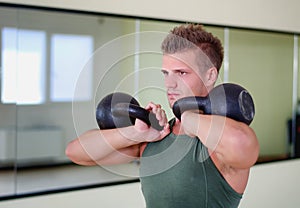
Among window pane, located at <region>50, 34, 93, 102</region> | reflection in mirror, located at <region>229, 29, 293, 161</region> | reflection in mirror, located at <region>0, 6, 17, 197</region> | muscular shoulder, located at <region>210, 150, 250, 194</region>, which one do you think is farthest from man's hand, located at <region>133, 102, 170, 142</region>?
window pane, located at <region>50, 34, 93, 102</region>

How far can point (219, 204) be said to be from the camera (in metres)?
0.96

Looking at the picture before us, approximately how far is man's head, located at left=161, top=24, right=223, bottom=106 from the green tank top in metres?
0.10

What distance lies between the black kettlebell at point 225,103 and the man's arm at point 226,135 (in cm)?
2

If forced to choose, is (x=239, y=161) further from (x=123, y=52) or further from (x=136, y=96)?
(x=123, y=52)

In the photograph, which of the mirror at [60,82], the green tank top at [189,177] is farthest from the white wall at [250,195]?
the green tank top at [189,177]

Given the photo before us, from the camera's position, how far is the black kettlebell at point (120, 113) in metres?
0.85

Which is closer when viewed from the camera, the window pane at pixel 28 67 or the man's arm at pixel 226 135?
the man's arm at pixel 226 135

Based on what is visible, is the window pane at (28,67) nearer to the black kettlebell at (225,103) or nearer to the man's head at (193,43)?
the man's head at (193,43)

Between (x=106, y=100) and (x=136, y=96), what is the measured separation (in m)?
0.07

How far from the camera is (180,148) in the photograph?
3.13 feet

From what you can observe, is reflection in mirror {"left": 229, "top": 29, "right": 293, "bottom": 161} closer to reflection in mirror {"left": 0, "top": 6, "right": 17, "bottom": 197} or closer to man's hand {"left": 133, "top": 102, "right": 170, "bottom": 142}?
reflection in mirror {"left": 0, "top": 6, "right": 17, "bottom": 197}

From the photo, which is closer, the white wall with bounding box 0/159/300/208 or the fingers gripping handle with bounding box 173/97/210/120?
the fingers gripping handle with bounding box 173/97/210/120

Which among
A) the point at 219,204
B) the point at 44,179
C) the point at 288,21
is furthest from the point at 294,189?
the point at 219,204

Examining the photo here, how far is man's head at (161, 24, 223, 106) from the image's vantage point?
0.90 metres
